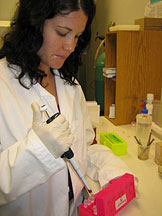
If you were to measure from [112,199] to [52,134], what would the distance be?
31 cm

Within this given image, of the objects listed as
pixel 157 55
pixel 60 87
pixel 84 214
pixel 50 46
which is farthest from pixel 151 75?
pixel 84 214

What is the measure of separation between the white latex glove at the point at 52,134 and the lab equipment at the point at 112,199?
205mm

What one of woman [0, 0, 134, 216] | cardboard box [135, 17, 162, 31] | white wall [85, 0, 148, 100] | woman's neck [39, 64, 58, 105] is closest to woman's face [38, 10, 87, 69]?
woman [0, 0, 134, 216]

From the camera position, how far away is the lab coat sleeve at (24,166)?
0.66 metres

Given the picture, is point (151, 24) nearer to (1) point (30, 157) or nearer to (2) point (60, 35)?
(2) point (60, 35)

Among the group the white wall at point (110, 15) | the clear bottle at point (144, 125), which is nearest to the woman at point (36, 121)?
the clear bottle at point (144, 125)

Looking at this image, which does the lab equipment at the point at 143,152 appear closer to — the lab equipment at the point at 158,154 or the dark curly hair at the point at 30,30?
the lab equipment at the point at 158,154

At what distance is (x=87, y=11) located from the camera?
0.89 meters

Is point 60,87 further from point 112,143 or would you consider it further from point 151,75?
point 151,75

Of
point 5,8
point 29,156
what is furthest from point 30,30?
point 5,8

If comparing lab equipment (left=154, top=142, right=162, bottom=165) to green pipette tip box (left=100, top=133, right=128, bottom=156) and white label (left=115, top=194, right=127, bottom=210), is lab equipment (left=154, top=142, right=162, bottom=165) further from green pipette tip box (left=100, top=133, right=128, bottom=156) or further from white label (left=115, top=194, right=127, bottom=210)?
white label (left=115, top=194, right=127, bottom=210)

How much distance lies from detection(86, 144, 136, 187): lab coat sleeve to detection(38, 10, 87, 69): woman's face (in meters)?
0.51

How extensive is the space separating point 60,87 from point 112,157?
459 mm

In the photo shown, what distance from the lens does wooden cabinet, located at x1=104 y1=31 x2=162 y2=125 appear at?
150 cm
